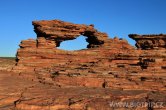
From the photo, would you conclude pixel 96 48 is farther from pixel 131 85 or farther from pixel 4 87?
pixel 4 87

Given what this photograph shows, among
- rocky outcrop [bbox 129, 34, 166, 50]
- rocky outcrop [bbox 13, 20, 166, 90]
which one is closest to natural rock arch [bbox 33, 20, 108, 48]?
rocky outcrop [bbox 13, 20, 166, 90]

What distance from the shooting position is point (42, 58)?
1727 inches

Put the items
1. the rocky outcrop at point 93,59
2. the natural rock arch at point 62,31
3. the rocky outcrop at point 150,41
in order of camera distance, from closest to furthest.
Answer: the rocky outcrop at point 93,59, the natural rock arch at point 62,31, the rocky outcrop at point 150,41

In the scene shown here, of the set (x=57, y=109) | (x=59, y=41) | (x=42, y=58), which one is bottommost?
(x=57, y=109)

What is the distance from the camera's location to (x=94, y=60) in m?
44.1

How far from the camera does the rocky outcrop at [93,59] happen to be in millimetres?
33781

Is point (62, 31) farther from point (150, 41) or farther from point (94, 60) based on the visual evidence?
point (150, 41)

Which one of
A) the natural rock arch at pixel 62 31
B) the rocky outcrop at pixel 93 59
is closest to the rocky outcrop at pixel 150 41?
the rocky outcrop at pixel 93 59

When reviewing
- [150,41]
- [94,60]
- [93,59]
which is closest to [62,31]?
[93,59]

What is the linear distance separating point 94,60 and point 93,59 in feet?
0.94

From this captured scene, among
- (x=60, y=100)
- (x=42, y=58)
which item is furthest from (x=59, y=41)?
(x=60, y=100)

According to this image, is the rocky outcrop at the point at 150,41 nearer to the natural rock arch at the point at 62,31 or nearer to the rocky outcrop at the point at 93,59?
the rocky outcrop at the point at 93,59

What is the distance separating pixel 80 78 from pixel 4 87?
9180mm

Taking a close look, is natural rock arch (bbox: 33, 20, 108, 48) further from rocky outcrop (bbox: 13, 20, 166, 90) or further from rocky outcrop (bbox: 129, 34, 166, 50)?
rocky outcrop (bbox: 129, 34, 166, 50)
